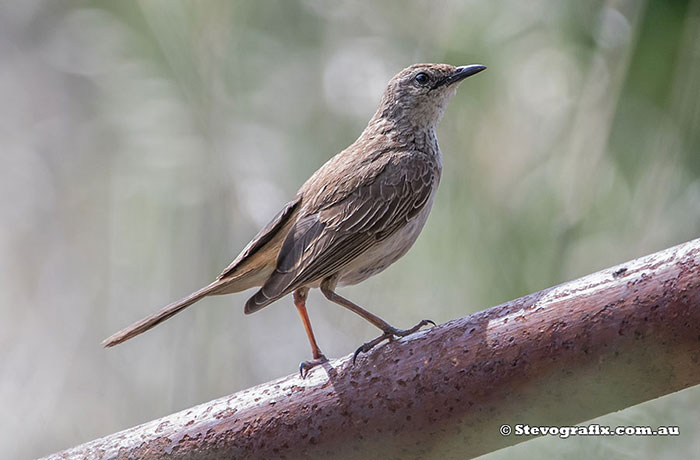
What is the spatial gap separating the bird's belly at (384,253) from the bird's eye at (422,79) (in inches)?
30.6

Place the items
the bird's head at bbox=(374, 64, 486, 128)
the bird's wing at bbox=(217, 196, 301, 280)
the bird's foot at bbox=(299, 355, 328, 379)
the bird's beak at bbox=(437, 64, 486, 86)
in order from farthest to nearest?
the bird's head at bbox=(374, 64, 486, 128), the bird's beak at bbox=(437, 64, 486, 86), the bird's wing at bbox=(217, 196, 301, 280), the bird's foot at bbox=(299, 355, 328, 379)

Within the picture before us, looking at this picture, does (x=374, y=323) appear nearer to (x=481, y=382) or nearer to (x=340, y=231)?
(x=340, y=231)

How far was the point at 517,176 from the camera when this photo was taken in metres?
5.12

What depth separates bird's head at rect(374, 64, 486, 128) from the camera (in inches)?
181

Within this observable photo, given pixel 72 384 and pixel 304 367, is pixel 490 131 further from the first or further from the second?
pixel 72 384

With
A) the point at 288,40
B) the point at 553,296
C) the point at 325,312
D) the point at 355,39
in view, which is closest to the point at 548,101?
the point at 355,39

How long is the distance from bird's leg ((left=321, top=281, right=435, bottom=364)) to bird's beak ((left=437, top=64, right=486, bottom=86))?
4.38ft

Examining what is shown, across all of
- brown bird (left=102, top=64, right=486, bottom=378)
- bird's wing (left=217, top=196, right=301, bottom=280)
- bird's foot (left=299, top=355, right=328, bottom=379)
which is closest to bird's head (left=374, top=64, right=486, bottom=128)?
brown bird (left=102, top=64, right=486, bottom=378)

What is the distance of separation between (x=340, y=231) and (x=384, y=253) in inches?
10.9

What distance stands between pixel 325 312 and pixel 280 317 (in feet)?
2.27

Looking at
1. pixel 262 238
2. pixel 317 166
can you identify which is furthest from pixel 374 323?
pixel 317 166

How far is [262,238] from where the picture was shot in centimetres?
407

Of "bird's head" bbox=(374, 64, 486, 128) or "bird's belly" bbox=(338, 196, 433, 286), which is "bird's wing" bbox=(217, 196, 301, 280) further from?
"bird's head" bbox=(374, 64, 486, 128)

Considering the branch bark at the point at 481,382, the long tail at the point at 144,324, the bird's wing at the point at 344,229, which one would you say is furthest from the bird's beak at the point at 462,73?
the branch bark at the point at 481,382
